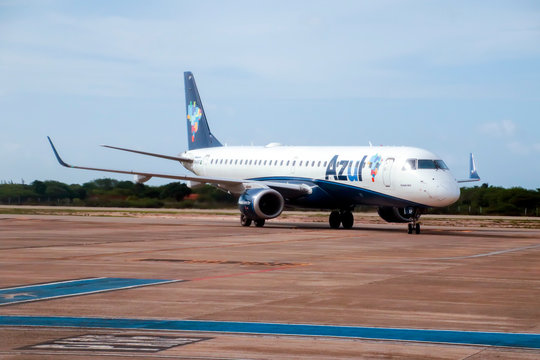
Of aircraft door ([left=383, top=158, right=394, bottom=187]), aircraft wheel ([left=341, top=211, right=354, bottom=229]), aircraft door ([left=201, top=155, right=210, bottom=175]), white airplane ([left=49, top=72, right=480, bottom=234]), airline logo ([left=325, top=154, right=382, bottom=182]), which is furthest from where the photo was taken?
aircraft door ([left=201, top=155, right=210, bottom=175])

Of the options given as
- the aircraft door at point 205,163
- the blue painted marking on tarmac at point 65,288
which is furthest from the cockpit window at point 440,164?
the blue painted marking on tarmac at point 65,288

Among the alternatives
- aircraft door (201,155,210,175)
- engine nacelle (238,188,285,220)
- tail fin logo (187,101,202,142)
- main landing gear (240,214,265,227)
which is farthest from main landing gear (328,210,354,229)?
tail fin logo (187,101,202,142)

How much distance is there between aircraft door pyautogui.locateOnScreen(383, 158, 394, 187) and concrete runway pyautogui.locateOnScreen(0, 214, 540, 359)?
8.36 m

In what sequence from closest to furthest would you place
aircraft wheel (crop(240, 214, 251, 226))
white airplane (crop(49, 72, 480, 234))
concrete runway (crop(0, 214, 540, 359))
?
concrete runway (crop(0, 214, 540, 359)), white airplane (crop(49, 72, 480, 234)), aircraft wheel (crop(240, 214, 251, 226))

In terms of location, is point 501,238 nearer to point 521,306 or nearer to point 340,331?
point 521,306

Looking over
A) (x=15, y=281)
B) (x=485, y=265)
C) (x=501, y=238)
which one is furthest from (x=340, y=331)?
(x=501, y=238)

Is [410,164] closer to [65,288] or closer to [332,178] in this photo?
[332,178]

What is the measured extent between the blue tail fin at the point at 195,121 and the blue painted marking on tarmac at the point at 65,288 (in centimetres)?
3328

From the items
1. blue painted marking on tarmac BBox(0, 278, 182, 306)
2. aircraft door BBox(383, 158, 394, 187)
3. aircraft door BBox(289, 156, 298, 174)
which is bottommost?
blue painted marking on tarmac BBox(0, 278, 182, 306)

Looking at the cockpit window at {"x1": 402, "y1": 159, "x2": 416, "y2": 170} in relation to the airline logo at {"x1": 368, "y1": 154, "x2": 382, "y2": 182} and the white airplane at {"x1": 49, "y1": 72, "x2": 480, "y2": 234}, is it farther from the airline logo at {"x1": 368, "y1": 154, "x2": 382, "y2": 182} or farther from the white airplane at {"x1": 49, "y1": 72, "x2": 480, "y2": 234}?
the airline logo at {"x1": 368, "y1": 154, "x2": 382, "y2": 182}

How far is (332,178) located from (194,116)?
14.8m

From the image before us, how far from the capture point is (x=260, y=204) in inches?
1511

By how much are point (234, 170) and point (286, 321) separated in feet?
108

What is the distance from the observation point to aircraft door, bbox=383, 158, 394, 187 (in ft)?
114
